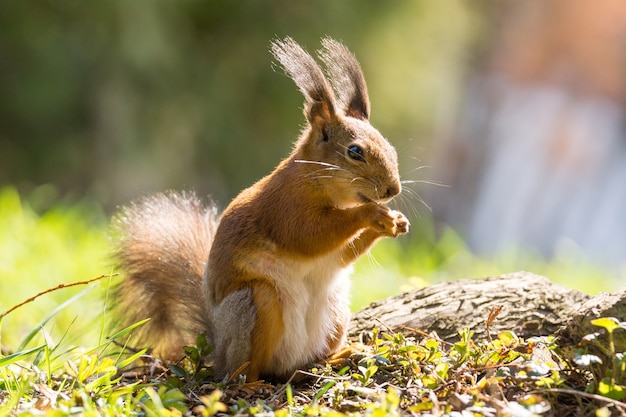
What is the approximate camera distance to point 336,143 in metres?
2.39

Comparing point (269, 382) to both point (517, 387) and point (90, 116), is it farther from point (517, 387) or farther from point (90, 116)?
point (90, 116)

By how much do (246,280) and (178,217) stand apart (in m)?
0.61

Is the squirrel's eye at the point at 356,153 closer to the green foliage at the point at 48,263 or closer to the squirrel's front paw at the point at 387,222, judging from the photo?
the squirrel's front paw at the point at 387,222

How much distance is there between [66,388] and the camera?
208 cm

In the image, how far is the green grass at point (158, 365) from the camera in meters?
1.78

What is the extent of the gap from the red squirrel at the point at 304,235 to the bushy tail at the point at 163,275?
7 cm

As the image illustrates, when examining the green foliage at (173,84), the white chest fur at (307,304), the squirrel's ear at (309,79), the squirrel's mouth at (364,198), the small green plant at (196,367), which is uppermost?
the green foliage at (173,84)

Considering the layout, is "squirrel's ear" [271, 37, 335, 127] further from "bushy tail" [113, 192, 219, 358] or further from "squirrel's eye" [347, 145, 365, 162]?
"bushy tail" [113, 192, 219, 358]

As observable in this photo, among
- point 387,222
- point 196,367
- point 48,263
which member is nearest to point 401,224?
point 387,222

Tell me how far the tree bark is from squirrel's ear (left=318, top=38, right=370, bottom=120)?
0.67 meters

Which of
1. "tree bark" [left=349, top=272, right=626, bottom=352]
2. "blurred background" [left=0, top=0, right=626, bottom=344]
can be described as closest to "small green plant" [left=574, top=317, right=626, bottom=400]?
"tree bark" [left=349, top=272, right=626, bottom=352]

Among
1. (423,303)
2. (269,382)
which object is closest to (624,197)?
(423,303)

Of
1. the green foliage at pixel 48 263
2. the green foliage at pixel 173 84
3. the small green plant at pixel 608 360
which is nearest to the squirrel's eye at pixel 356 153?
the small green plant at pixel 608 360

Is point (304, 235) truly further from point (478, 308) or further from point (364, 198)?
point (478, 308)
